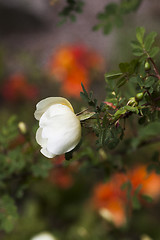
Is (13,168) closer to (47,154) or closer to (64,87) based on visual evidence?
(47,154)

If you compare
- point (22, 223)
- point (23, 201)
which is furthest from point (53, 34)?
point (22, 223)

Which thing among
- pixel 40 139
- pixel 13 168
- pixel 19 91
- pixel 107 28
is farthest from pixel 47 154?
pixel 19 91

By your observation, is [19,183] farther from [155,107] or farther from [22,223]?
[22,223]

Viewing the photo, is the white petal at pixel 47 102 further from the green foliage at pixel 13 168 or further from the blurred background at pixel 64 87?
the green foliage at pixel 13 168

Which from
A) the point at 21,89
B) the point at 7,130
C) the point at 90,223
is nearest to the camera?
the point at 7,130

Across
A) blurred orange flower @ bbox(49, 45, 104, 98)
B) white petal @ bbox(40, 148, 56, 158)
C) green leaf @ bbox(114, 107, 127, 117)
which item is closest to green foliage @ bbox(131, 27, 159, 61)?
green leaf @ bbox(114, 107, 127, 117)
